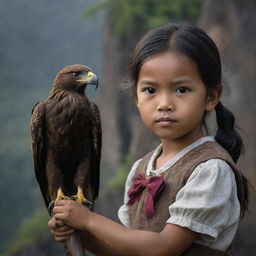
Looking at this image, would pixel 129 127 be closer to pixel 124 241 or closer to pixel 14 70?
pixel 14 70

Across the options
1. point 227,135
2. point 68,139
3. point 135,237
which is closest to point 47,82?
point 68,139

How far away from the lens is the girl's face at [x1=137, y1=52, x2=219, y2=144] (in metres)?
1.76

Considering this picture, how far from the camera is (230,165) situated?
1757 mm

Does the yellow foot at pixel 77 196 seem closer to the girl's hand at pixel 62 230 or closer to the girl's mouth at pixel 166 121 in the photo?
the girl's hand at pixel 62 230

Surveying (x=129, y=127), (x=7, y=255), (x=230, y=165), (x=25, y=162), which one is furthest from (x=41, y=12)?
(x=230, y=165)

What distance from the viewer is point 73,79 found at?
229 cm

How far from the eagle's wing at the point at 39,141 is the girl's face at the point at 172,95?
1.93 feet

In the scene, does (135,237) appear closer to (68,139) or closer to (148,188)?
(148,188)

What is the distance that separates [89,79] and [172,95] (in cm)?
57

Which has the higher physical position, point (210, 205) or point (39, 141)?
point (39, 141)

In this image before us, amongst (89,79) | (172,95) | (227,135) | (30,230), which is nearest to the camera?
(172,95)

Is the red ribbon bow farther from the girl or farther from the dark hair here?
the dark hair

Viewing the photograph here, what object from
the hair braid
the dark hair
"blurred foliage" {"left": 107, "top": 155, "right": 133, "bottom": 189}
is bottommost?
the hair braid

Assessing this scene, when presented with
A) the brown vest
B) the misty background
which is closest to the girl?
the brown vest
